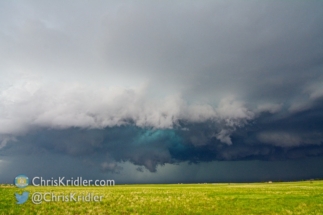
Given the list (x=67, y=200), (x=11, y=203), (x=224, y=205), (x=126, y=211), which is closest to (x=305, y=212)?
(x=224, y=205)

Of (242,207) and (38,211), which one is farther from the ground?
(38,211)

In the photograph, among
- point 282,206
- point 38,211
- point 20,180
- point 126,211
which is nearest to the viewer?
point 38,211

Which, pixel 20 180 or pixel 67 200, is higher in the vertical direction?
pixel 20 180

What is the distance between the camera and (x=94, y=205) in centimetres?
3064

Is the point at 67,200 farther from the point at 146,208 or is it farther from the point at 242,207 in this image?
the point at 242,207

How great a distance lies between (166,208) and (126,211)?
5381 mm

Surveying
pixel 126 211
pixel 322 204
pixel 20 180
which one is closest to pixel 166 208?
pixel 126 211

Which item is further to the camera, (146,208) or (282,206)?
(282,206)

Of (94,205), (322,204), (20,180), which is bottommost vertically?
(322,204)

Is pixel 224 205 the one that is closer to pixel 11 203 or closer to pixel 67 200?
pixel 67 200

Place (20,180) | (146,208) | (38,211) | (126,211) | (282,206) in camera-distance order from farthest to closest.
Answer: (20,180) < (282,206) < (146,208) < (126,211) < (38,211)

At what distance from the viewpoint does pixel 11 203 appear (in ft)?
98.3

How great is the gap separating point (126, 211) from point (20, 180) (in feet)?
69.3

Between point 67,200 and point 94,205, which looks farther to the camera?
point 67,200
